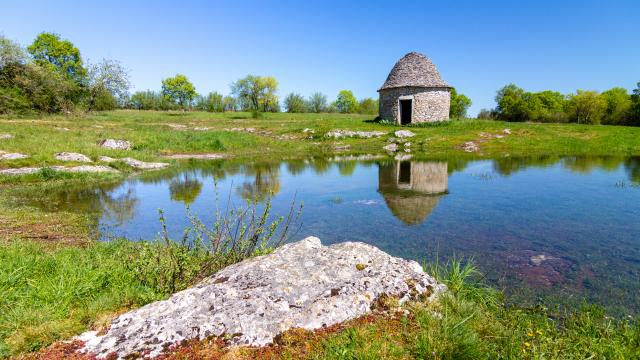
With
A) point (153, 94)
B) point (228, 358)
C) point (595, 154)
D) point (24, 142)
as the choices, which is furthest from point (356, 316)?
point (153, 94)

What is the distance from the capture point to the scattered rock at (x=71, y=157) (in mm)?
20797

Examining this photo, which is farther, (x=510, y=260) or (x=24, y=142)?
(x=24, y=142)

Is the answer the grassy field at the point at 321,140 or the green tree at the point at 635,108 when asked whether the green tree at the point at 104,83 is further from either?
the green tree at the point at 635,108

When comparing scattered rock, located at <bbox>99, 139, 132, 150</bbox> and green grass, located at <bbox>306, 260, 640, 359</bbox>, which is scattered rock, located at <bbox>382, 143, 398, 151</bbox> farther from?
green grass, located at <bbox>306, 260, 640, 359</bbox>

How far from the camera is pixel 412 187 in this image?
16094 mm

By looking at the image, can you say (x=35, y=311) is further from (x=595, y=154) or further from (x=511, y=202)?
(x=595, y=154)

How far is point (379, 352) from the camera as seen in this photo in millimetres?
3574

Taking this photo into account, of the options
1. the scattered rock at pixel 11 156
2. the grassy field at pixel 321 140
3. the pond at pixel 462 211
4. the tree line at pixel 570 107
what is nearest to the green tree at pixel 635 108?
the tree line at pixel 570 107

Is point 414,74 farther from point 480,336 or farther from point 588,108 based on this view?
point 588,108

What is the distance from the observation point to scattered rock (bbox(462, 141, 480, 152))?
105 feet

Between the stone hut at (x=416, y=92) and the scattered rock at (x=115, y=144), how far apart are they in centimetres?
2930

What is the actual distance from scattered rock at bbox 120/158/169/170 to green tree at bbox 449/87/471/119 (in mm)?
84232

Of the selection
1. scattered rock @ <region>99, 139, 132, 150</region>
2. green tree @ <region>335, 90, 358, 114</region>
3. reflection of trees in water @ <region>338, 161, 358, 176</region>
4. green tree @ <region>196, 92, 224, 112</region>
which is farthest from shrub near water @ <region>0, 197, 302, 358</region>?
green tree @ <region>335, 90, 358, 114</region>

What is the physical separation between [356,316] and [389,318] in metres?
0.42
